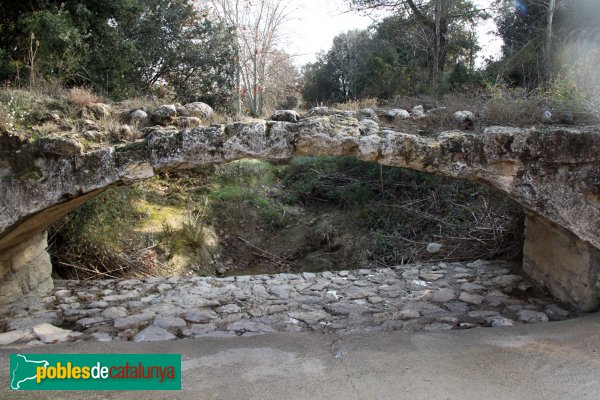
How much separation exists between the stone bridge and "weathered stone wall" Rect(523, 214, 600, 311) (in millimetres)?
24

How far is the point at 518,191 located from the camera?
4645mm

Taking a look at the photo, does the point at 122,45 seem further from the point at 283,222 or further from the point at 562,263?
the point at 562,263

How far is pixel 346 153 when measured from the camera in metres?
4.75

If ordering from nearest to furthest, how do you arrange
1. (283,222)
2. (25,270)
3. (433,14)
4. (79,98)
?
(79,98)
(25,270)
(283,222)
(433,14)

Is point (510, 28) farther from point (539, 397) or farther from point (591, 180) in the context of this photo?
point (539, 397)

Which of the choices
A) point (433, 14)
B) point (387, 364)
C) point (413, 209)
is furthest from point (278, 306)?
point (433, 14)

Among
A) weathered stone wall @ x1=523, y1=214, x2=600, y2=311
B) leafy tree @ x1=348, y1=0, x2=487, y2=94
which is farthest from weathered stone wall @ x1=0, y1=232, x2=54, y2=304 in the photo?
leafy tree @ x1=348, y1=0, x2=487, y2=94

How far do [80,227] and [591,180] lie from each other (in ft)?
22.1

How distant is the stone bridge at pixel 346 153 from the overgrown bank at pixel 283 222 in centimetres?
240

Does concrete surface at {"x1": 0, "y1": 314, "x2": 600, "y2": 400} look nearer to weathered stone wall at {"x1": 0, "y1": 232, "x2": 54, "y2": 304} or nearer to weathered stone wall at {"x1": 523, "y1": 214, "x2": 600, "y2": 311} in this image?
weathered stone wall at {"x1": 523, "y1": 214, "x2": 600, "y2": 311}

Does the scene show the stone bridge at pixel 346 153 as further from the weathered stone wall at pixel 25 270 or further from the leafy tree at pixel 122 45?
the leafy tree at pixel 122 45

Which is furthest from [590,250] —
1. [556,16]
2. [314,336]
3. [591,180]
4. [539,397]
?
[556,16]

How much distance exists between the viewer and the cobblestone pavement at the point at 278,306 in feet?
16.4

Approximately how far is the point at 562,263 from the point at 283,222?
264 inches
